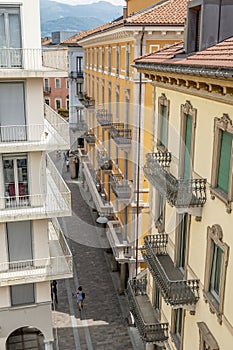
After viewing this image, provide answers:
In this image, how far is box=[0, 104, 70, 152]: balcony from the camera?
52.6 feet

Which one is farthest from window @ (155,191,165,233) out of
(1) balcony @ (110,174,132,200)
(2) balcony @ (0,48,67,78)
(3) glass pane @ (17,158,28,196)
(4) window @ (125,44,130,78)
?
(4) window @ (125,44,130,78)

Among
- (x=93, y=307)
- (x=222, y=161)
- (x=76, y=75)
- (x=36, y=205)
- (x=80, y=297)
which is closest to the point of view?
(x=222, y=161)

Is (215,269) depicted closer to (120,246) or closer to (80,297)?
(120,246)

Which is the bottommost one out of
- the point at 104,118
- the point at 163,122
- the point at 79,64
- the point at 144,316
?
the point at 144,316

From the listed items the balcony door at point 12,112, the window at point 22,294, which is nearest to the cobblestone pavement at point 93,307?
the window at point 22,294

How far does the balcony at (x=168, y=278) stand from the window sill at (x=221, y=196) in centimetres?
257

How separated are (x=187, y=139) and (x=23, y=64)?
6.95 m

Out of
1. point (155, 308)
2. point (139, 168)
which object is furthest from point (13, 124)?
point (155, 308)

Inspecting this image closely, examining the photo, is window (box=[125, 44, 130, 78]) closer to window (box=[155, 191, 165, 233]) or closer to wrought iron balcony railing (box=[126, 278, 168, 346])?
window (box=[155, 191, 165, 233])

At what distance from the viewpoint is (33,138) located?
1652cm

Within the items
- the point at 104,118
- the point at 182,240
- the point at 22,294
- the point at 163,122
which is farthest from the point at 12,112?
the point at 104,118

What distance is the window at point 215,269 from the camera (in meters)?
9.73

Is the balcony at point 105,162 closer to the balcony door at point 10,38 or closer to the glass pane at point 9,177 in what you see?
the glass pane at point 9,177

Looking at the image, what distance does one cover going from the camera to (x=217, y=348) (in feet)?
33.5
